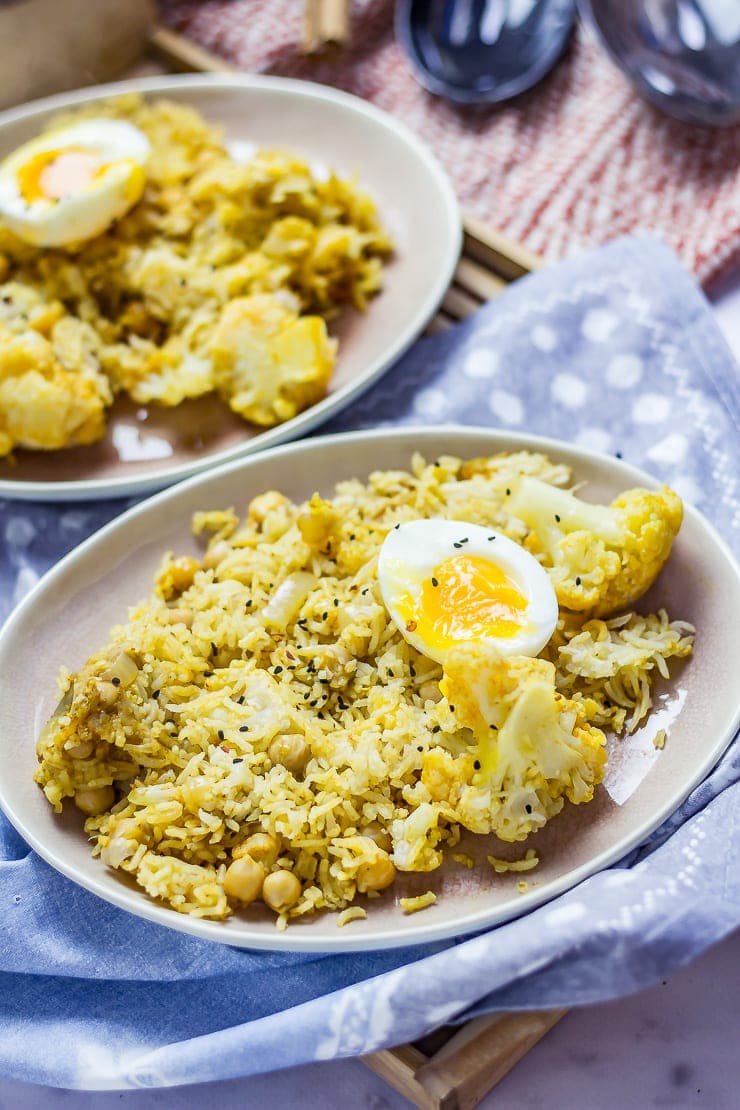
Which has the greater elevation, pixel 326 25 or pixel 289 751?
pixel 326 25

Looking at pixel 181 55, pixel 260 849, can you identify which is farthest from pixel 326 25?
pixel 260 849

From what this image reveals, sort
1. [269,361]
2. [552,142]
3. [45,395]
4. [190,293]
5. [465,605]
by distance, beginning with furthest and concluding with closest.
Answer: [552,142] → [190,293] → [269,361] → [45,395] → [465,605]

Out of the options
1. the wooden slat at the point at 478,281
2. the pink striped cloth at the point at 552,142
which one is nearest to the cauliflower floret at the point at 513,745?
the wooden slat at the point at 478,281

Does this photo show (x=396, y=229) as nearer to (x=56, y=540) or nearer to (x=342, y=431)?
(x=342, y=431)

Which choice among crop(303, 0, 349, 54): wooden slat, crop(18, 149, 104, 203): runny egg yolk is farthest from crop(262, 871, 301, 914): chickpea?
crop(303, 0, 349, 54): wooden slat

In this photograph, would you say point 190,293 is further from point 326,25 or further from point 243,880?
point 243,880

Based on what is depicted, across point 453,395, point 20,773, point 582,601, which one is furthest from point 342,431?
point 20,773

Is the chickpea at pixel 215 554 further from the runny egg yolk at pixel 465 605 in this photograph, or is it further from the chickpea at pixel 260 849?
the chickpea at pixel 260 849
